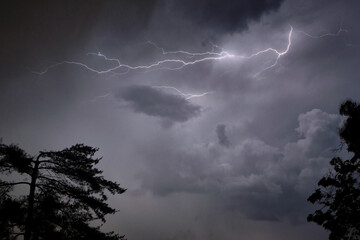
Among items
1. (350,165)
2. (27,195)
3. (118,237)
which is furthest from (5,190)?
(350,165)

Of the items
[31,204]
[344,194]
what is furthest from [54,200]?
[344,194]

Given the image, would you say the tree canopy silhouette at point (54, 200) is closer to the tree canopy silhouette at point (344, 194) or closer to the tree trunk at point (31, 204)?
the tree trunk at point (31, 204)

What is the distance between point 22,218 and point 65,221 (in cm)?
160

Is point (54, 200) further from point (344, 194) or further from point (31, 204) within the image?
point (344, 194)

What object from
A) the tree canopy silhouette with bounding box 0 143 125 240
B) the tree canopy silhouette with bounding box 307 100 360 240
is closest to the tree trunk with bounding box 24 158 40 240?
the tree canopy silhouette with bounding box 0 143 125 240

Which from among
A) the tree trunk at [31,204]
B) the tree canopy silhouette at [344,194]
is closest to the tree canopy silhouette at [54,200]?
the tree trunk at [31,204]

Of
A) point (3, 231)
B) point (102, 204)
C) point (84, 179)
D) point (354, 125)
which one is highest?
point (354, 125)

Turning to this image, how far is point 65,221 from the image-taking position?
1375 cm

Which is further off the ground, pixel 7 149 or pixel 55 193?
pixel 7 149

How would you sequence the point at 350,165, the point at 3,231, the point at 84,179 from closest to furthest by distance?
the point at 3,231
the point at 350,165
the point at 84,179

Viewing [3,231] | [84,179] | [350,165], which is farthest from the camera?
[84,179]

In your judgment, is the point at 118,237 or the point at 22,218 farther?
the point at 118,237

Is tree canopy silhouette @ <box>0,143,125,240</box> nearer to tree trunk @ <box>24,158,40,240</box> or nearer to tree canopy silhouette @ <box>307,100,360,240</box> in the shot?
tree trunk @ <box>24,158,40,240</box>

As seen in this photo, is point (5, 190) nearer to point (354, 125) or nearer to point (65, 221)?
point (65, 221)
